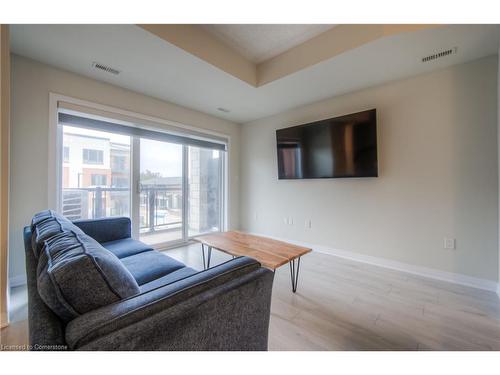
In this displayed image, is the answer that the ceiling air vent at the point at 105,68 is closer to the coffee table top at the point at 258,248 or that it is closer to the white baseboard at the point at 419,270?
the coffee table top at the point at 258,248

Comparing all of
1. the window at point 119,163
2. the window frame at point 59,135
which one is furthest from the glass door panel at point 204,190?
the window at point 119,163

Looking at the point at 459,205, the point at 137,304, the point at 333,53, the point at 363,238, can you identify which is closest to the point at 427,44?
the point at 333,53

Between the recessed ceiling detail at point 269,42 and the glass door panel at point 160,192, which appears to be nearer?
the recessed ceiling detail at point 269,42

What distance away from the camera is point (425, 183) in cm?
233

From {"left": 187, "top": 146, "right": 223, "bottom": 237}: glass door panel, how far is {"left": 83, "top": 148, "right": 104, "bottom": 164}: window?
1257 millimetres

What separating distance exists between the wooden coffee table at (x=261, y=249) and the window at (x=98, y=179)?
5.18 feet

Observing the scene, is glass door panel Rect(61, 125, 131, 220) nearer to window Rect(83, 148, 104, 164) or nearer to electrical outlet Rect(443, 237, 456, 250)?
window Rect(83, 148, 104, 164)

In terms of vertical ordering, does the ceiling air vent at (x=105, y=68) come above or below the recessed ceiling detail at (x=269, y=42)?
below

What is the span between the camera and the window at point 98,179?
2593 mm

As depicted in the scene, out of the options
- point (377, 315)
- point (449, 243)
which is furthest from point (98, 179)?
point (449, 243)

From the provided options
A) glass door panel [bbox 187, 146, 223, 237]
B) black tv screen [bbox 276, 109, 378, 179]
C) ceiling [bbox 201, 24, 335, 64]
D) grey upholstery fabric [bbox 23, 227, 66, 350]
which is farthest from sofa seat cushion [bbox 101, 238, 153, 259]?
black tv screen [bbox 276, 109, 378, 179]

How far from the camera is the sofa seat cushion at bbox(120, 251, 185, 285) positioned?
139cm

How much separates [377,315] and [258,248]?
108 centimetres
